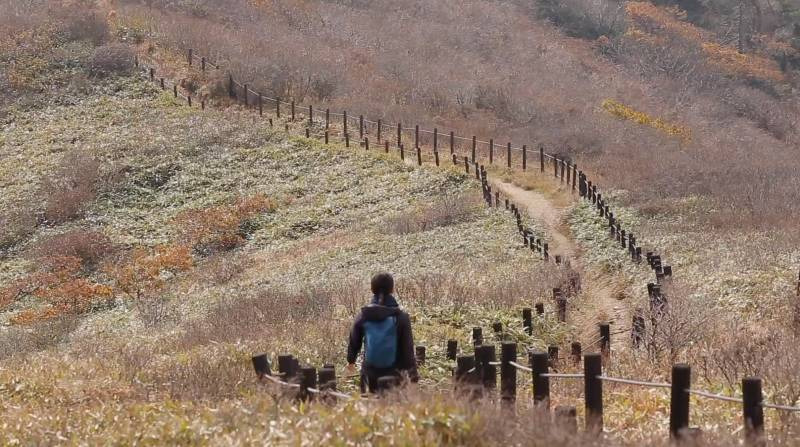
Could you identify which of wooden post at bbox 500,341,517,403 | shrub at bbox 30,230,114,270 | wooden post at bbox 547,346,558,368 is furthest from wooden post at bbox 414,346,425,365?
shrub at bbox 30,230,114,270

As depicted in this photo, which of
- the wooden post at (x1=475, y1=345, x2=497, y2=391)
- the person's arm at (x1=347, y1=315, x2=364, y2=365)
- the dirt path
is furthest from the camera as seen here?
the dirt path

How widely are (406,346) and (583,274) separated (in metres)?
13.5

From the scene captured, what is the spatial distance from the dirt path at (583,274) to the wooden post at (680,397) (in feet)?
22.7

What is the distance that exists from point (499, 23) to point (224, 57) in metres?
34.9

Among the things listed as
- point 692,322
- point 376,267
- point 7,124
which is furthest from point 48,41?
point 692,322

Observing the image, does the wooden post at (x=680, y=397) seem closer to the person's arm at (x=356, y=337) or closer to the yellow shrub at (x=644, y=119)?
the person's arm at (x=356, y=337)

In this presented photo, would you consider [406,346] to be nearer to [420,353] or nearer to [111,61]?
[420,353]

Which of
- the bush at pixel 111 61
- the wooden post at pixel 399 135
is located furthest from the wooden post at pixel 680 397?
the bush at pixel 111 61

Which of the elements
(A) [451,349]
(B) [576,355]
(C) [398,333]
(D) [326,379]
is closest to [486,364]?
(C) [398,333]

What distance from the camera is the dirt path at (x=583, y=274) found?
648 inches

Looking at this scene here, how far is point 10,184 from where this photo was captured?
1464 inches

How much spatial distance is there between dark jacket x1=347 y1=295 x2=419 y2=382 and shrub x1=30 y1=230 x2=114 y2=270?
2280cm

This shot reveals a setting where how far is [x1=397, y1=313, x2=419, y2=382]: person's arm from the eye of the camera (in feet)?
26.9

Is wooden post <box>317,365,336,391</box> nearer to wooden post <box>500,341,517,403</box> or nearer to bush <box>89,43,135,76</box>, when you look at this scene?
wooden post <box>500,341,517,403</box>
